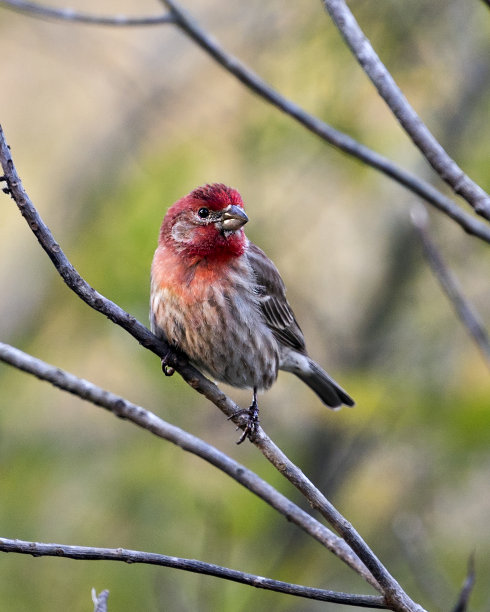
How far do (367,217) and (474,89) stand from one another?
56.8 inches

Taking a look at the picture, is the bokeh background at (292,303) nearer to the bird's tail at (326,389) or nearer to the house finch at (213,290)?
the bird's tail at (326,389)

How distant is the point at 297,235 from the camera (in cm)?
744

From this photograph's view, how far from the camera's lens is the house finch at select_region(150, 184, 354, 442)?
4.73m

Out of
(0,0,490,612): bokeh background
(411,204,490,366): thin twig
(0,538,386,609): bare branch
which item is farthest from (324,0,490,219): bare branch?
(0,0,490,612): bokeh background

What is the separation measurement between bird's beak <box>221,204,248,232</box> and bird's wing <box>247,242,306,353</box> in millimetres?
479

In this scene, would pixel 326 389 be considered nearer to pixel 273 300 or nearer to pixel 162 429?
pixel 273 300

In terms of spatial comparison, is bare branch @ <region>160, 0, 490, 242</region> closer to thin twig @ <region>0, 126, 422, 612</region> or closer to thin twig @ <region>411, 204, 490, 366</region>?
thin twig @ <region>411, 204, 490, 366</region>

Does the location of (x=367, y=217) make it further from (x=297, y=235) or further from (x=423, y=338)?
(x=423, y=338)

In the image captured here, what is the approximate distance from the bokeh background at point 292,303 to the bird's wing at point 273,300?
49 centimetres

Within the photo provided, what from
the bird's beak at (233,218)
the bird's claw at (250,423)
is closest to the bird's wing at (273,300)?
the bird's beak at (233,218)

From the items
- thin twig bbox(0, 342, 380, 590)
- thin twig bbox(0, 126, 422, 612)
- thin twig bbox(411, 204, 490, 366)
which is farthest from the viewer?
thin twig bbox(411, 204, 490, 366)

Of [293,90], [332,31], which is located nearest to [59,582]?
[293,90]

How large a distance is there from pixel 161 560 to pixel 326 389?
361 centimetres

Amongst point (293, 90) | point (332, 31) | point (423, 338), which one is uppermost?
point (332, 31)
